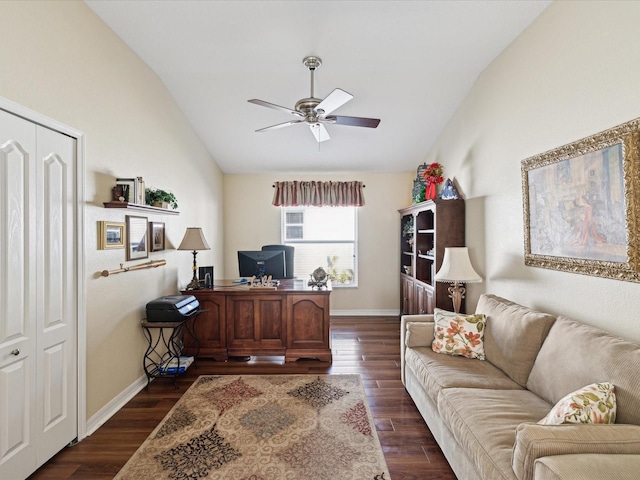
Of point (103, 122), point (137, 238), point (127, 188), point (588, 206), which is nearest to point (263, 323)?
point (137, 238)

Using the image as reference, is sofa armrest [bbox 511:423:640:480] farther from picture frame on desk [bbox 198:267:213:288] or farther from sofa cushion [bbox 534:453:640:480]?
picture frame on desk [bbox 198:267:213:288]

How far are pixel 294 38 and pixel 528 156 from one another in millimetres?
2234

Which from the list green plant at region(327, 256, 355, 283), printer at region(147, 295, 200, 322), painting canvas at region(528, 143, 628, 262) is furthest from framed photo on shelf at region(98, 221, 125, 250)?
green plant at region(327, 256, 355, 283)

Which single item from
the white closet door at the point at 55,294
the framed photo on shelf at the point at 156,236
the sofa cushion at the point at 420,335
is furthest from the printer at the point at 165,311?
the sofa cushion at the point at 420,335

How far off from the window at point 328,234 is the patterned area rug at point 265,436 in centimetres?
293

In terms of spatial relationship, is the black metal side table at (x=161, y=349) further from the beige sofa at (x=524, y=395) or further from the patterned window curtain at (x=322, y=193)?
the patterned window curtain at (x=322, y=193)

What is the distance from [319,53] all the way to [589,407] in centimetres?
325

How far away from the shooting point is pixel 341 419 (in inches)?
103

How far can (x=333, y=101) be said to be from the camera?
280 centimetres

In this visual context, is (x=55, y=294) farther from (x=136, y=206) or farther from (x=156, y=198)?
(x=156, y=198)

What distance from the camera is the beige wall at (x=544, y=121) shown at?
1.95m

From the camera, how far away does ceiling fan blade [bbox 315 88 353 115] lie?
→ 264 centimetres

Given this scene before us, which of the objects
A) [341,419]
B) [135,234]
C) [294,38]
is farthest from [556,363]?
[135,234]

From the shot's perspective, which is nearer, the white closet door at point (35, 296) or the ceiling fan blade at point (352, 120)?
the white closet door at point (35, 296)
